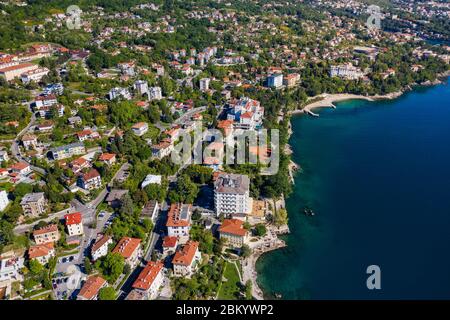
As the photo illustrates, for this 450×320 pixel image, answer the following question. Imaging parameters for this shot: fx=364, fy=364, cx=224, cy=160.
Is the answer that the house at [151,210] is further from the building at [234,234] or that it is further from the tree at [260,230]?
the tree at [260,230]

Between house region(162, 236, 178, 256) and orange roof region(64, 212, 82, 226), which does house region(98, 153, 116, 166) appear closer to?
orange roof region(64, 212, 82, 226)

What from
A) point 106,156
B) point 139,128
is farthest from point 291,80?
point 106,156

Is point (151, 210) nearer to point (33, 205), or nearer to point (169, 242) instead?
point (169, 242)

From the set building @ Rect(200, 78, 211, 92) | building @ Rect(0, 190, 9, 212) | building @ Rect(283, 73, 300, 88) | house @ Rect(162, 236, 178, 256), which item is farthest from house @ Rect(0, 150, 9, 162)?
building @ Rect(283, 73, 300, 88)

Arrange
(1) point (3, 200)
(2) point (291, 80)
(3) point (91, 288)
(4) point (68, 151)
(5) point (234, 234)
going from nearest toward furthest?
(3) point (91, 288) < (5) point (234, 234) < (1) point (3, 200) < (4) point (68, 151) < (2) point (291, 80)

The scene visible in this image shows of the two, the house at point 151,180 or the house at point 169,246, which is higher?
the house at point 151,180

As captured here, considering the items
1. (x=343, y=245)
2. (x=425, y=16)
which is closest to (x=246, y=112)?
(x=343, y=245)

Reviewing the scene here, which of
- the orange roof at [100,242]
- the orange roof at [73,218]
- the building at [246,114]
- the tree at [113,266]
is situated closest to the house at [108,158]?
the orange roof at [73,218]

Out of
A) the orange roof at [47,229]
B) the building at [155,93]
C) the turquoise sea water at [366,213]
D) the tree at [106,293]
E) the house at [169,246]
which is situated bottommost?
the turquoise sea water at [366,213]
